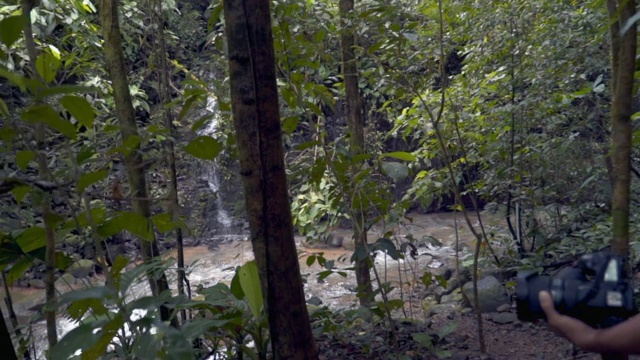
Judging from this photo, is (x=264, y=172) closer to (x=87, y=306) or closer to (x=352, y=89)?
(x=87, y=306)

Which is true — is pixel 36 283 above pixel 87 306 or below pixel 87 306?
below

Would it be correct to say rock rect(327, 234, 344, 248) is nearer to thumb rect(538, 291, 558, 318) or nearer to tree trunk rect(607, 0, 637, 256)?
tree trunk rect(607, 0, 637, 256)

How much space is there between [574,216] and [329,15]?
2462 mm

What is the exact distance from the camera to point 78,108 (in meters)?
1.49

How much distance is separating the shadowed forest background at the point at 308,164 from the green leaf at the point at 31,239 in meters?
0.02

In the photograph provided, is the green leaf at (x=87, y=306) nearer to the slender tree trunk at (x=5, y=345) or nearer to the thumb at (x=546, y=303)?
the slender tree trunk at (x=5, y=345)

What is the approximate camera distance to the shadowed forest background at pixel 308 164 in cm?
165

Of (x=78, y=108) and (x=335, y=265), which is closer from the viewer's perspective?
(x=78, y=108)

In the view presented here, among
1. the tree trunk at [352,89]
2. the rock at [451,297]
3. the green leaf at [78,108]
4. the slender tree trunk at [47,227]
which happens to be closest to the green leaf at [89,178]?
the green leaf at [78,108]

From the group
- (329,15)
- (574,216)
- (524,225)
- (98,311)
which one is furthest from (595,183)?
(98,311)

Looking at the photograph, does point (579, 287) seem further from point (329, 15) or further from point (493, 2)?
point (493, 2)

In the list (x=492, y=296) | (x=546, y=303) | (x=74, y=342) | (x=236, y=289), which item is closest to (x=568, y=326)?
(x=546, y=303)

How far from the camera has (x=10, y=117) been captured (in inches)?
69.6

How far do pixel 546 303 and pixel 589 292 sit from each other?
4.1 inches
